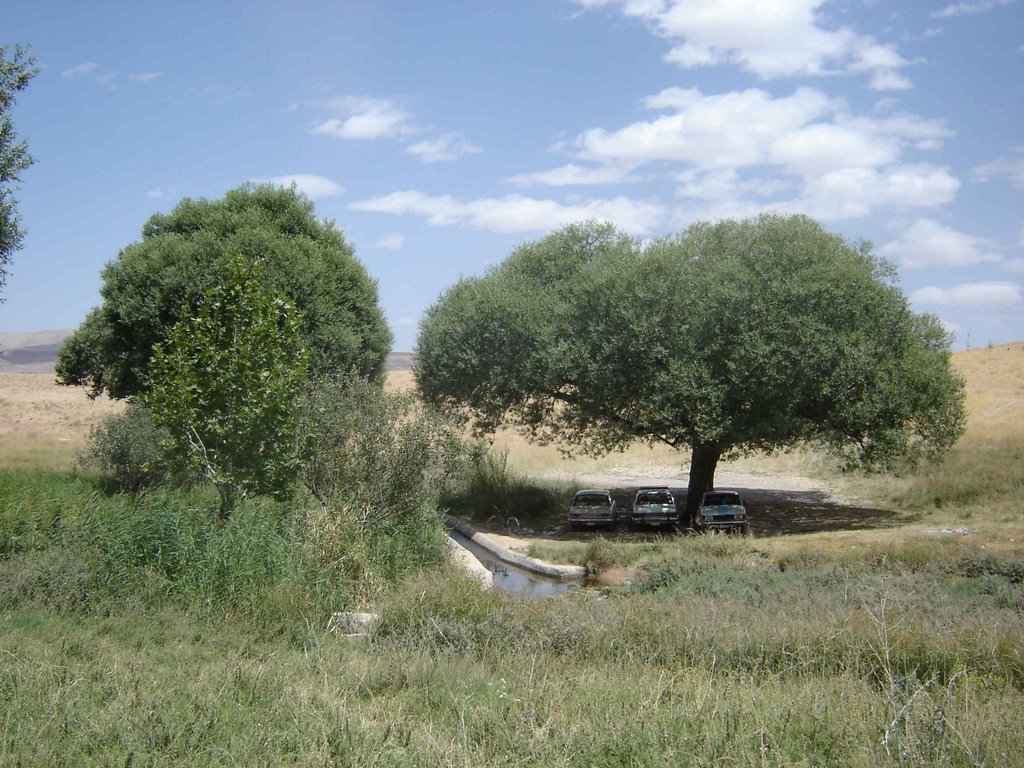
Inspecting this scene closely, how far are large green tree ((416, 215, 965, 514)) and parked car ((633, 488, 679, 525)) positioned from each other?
6.22 feet

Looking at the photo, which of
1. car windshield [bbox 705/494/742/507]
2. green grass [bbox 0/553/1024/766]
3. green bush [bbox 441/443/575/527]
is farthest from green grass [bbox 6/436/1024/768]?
green bush [bbox 441/443/575/527]

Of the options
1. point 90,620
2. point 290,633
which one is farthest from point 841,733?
point 90,620

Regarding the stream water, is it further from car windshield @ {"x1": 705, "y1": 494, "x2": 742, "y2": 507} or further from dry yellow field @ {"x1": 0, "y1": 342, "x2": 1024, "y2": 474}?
dry yellow field @ {"x1": 0, "y1": 342, "x2": 1024, "y2": 474}

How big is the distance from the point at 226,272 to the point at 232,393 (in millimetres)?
12021

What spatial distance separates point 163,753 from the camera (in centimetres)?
591

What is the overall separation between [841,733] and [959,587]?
360 inches

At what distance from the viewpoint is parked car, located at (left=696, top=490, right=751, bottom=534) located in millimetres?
27000

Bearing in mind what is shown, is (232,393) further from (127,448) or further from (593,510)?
(593,510)

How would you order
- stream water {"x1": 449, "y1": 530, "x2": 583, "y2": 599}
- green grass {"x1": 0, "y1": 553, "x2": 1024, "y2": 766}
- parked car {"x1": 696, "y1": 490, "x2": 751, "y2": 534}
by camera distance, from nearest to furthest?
green grass {"x1": 0, "y1": 553, "x2": 1024, "y2": 766} → stream water {"x1": 449, "y1": 530, "x2": 583, "y2": 599} → parked car {"x1": 696, "y1": 490, "x2": 751, "y2": 534}

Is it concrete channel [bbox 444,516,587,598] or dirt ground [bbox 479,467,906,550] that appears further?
dirt ground [bbox 479,467,906,550]

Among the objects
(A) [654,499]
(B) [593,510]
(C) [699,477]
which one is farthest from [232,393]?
(C) [699,477]

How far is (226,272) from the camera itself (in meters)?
25.0

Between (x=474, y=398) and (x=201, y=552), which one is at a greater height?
(x=474, y=398)

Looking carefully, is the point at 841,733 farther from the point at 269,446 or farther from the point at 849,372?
the point at 849,372
